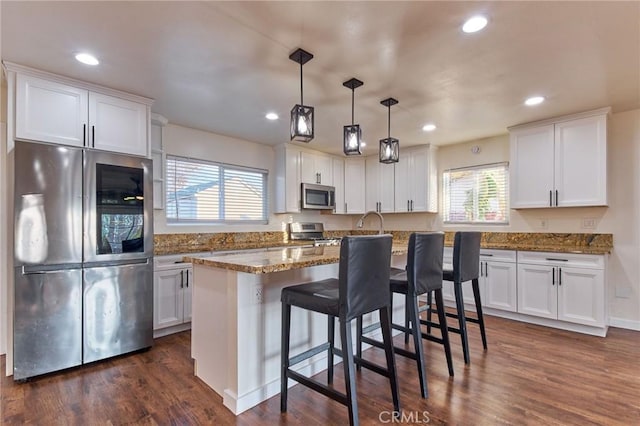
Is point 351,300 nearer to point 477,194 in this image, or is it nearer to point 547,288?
point 547,288

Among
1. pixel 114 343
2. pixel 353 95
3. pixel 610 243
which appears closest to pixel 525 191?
pixel 610 243

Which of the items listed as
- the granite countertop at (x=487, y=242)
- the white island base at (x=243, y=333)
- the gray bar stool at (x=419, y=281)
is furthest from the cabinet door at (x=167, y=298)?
the gray bar stool at (x=419, y=281)

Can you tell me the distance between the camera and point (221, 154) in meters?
4.41

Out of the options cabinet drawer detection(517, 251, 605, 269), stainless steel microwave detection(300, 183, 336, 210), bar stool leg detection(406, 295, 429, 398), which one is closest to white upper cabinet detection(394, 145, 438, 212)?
stainless steel microwave detection(300, 183, 336, 210)

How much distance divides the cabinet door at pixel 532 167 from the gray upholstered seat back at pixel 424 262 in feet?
7.15

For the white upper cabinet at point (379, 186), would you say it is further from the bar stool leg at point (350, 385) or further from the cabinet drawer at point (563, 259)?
the bar stool leg at point (350, 385)

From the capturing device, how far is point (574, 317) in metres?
3.38

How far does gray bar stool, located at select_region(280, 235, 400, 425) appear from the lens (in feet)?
5.59

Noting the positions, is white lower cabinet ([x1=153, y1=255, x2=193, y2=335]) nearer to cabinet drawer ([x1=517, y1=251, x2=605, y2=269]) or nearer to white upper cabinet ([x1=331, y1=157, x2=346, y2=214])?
white upper cabinet ([x1=331, y1=157, x2=346, y2=214])

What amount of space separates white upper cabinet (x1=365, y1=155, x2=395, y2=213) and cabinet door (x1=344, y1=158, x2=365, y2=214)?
0.30ft

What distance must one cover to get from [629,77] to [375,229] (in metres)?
3.94

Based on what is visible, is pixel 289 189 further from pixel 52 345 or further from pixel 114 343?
pixel 52 345

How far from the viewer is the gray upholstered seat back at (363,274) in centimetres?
173

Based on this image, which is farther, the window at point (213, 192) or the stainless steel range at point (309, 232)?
the stainless steel range at point (309, 232)
